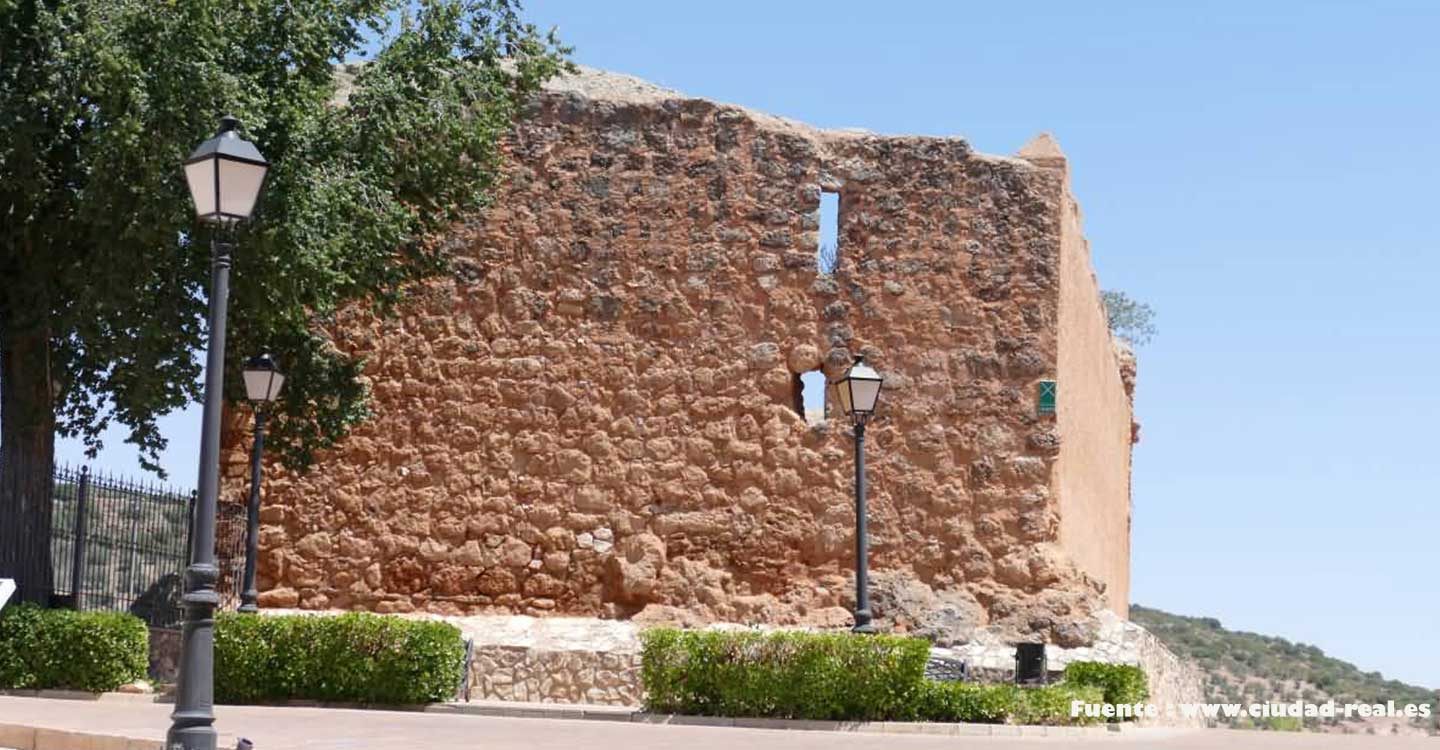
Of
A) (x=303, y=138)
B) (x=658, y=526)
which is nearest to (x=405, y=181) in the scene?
(x=303, y=138)

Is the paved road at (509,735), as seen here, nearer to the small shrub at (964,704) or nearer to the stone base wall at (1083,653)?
the small shrub at (964,704)

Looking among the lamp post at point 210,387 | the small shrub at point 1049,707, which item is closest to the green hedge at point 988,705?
the small shrub at point 1049,707

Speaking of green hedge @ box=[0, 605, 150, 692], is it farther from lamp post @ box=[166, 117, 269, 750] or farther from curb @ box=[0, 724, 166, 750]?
lamp post @ box=[166, 117, 269, 750]

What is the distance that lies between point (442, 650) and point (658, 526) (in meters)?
3.68

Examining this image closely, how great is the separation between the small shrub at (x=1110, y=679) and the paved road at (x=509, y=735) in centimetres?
65

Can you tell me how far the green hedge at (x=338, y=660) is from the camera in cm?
1597

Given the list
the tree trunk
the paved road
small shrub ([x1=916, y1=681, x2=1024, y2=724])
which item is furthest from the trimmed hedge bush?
the tree trunk

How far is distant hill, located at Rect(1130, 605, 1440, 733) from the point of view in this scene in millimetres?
41688

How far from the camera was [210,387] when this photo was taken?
1065 cm

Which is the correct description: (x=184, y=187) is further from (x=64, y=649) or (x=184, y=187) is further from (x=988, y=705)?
(x=988, y=705)

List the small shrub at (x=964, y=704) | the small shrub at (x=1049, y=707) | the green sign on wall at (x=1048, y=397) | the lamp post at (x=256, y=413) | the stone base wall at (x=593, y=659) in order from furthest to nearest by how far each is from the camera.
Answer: the green sign on wall at (x=1048, y=397), the stone base wall at (x=593, y=659), the lamp post at (x=256, y=413), the small shrub at (x=1049, y=707), the small shrub at (x=964, y=704)

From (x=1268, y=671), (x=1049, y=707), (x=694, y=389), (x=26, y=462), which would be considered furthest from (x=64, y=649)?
(x=1268, y=671)

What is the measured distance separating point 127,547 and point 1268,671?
35.0m

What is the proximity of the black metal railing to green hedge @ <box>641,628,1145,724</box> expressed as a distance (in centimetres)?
643
